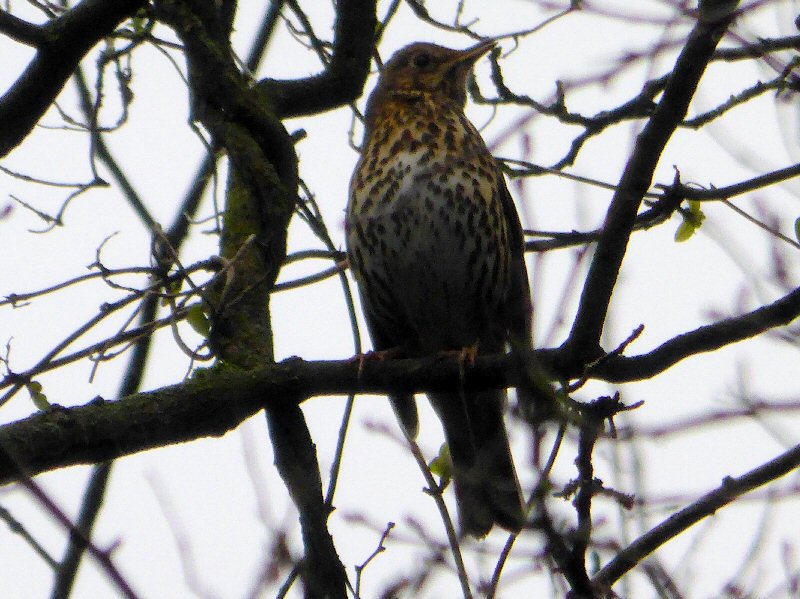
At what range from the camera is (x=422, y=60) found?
283 inches

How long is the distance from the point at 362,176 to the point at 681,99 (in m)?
3.01

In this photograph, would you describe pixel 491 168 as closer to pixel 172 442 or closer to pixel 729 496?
pixel 172 442

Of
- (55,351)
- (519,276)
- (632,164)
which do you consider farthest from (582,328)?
(519,276)

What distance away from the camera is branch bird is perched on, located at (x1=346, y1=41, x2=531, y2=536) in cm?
603

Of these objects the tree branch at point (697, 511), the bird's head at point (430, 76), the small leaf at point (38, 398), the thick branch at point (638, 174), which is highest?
the bird's head at point (430, 76)

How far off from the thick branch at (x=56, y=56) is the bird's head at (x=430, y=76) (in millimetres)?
2436

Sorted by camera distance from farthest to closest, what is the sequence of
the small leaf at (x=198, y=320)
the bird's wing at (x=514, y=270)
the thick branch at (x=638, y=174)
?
the bird's wing at (x=514, y=270) < the small leaf at (x=198, y=320) < the thick branch at (x=638, y=174)

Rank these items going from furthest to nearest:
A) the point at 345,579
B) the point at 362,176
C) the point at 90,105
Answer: the point at 362,176 < the point at 90,105 < the point at 345,579

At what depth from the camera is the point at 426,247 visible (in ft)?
19.8

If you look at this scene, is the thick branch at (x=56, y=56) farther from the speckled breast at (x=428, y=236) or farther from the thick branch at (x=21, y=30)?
the speckled breast at (x=428, y=236)

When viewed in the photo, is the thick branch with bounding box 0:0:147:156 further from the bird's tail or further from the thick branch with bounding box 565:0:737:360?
the bird's tail

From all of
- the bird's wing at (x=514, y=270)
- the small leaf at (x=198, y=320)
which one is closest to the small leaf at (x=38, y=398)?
Result: the small leaf at (x=198, y=320)

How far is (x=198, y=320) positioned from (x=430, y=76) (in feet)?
8.26

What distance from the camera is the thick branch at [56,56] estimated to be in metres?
4.68
